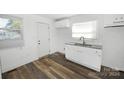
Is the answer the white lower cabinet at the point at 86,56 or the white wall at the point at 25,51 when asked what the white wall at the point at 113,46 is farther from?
the white wall at the point at 25,51

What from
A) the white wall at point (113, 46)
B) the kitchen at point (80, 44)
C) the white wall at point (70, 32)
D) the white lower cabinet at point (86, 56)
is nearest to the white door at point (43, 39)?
the kitchen at point (80, 44)

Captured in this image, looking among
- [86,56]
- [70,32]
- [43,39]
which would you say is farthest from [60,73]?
[70,32]

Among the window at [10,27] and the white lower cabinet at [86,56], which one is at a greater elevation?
the window at [10,27]

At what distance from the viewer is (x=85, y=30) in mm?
3588

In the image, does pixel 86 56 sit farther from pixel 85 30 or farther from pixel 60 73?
pixel 85 30

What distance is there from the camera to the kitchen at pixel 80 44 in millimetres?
2512

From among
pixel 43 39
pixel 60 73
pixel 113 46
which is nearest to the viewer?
pixel 60 73

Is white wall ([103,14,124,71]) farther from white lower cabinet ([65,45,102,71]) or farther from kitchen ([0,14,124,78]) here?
white lower cabinet ([65,45,102,71])

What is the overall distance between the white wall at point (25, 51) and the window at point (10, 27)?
12.1 inches

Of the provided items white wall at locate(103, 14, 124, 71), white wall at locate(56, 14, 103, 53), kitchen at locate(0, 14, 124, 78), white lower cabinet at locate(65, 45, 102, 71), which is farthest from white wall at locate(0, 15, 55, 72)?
white wall at locate(103, 14, 124, 71)

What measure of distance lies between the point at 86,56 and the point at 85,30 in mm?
1313

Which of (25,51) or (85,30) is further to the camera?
(85,30)
